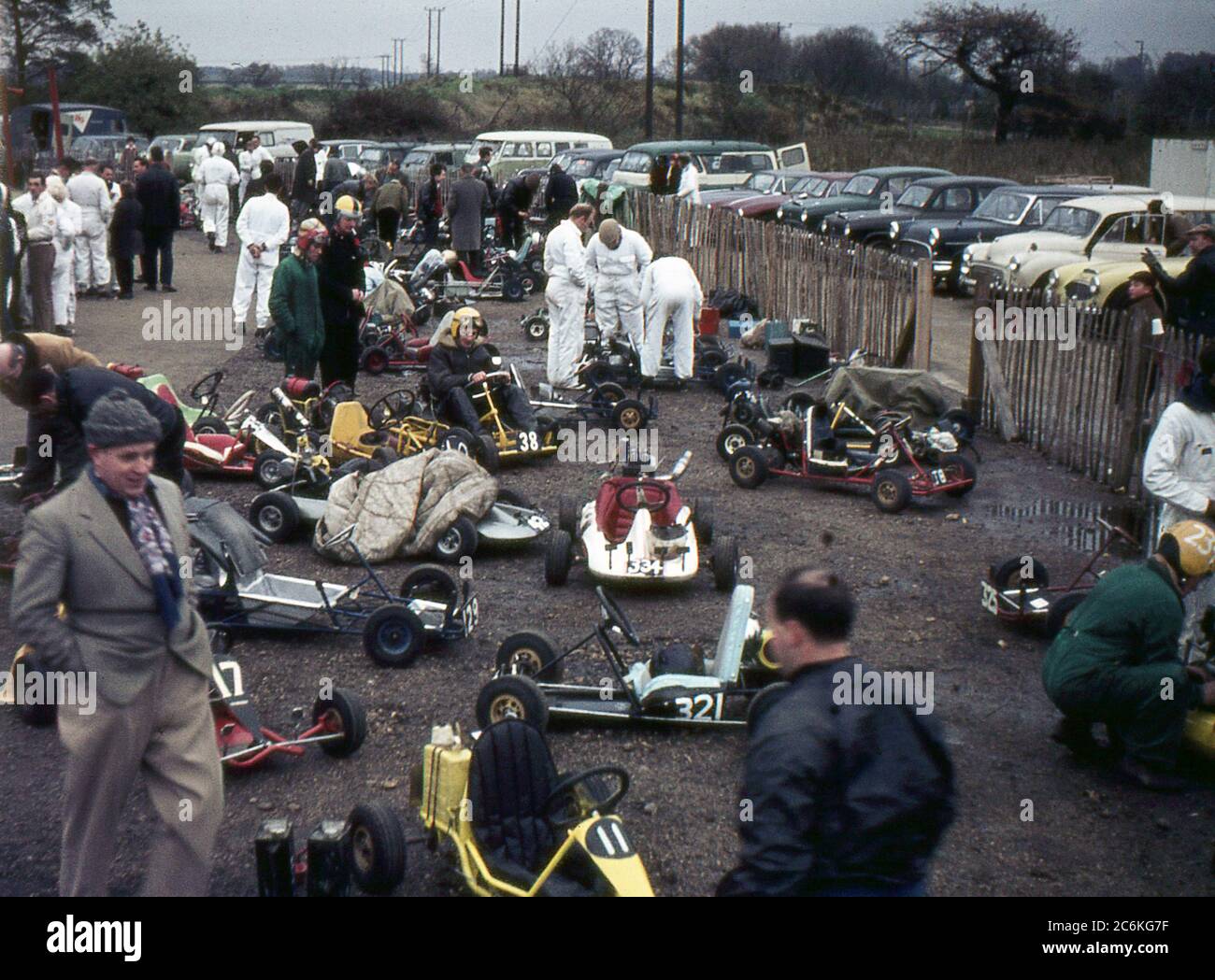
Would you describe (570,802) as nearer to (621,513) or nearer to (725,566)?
(725,566)

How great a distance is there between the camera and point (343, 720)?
6387 millimetres

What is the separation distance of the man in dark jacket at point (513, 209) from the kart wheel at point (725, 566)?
56.6ft

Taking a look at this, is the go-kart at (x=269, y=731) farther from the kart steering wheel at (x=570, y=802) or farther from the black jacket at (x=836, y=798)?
the black jacket at (x=836, y=798)

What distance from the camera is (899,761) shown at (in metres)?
3.31

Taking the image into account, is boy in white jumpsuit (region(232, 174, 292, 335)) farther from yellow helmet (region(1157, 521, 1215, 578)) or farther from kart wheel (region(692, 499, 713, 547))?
yellow helmet (region(1157, 521, 1215, 578))

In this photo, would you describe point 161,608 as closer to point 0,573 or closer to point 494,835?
point 494,835

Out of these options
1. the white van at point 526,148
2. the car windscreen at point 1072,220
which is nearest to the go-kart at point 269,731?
the car windscreen at point 1072,220

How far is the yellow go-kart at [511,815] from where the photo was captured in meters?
4.98

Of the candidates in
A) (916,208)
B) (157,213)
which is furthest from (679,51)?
(157,213)

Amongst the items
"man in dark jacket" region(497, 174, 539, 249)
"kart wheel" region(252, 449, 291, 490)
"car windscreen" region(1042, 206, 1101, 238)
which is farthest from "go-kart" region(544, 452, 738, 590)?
"man in dark jacket" region(497, 174, 539, 249)

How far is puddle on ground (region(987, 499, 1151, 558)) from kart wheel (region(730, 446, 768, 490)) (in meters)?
1.82
